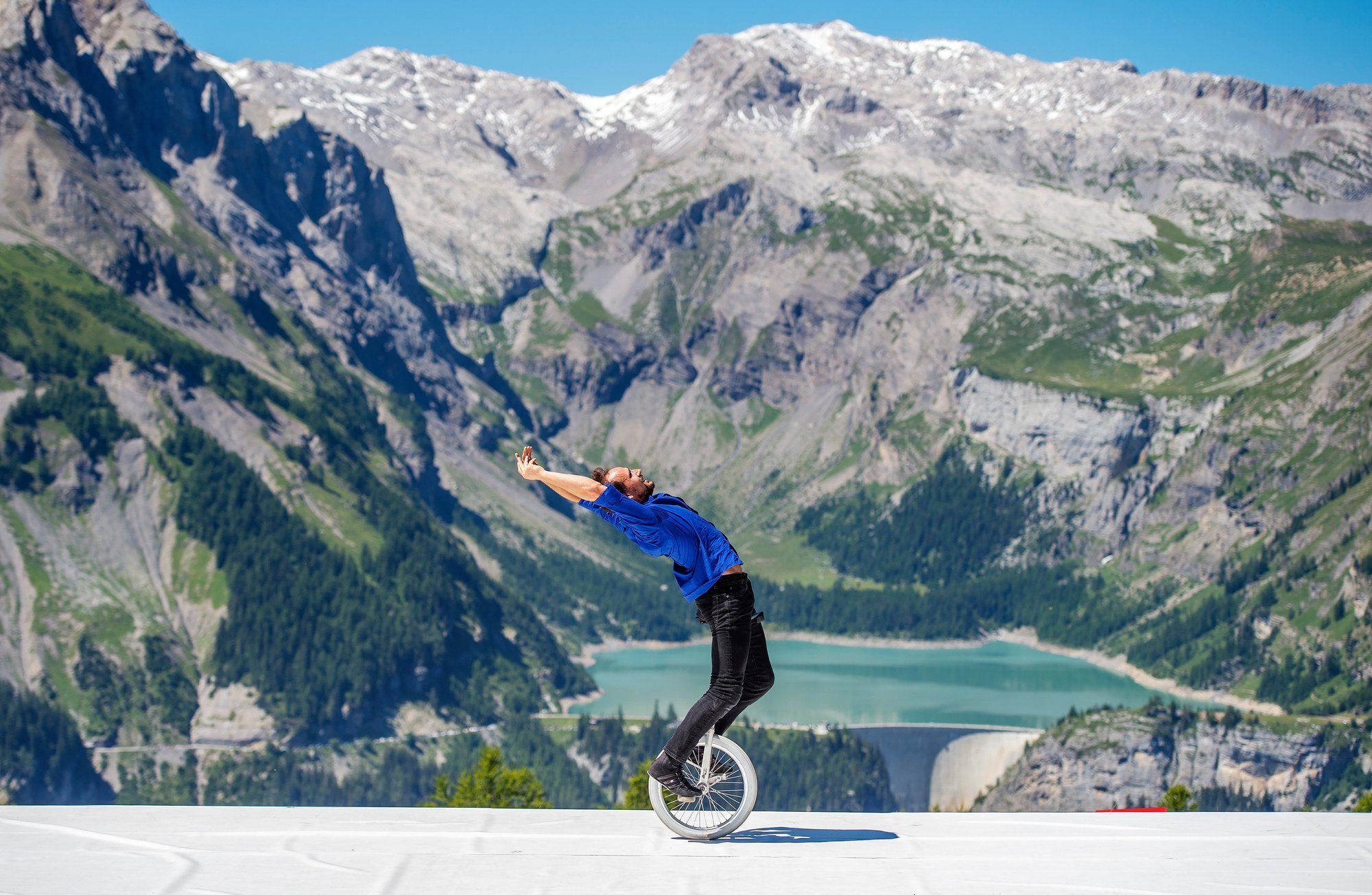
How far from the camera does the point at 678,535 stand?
19297 mm

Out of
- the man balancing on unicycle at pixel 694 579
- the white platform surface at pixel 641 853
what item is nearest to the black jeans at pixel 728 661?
the man balancing on unicycle at pixel 694 579

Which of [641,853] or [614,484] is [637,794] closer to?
[641,853]

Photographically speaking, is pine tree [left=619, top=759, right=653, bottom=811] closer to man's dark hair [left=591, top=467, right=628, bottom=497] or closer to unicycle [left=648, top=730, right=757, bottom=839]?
unicycle [left=648, top=730, right=757, bottom=839]

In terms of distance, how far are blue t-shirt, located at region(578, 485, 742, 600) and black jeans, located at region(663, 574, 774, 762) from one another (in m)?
0.25

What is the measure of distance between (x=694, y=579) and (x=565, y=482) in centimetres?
210

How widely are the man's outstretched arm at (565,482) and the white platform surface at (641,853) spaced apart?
14.8 feet

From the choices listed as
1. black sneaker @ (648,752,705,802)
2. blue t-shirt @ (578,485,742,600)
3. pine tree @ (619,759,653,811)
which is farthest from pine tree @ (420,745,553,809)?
blue t-shirt @ (578,485,742,600)

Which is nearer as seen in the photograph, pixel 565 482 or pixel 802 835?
pixel 565 482

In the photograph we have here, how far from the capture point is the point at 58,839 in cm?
1911

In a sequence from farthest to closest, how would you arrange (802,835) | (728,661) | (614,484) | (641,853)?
(802,835), (614,484), (728,661), (641,853)

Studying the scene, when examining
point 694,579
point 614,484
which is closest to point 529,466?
point 614,484

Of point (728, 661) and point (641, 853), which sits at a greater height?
point (728, 661)

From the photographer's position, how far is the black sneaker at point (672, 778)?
20031mm

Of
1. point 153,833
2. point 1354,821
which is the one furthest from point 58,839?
point 1354,821
